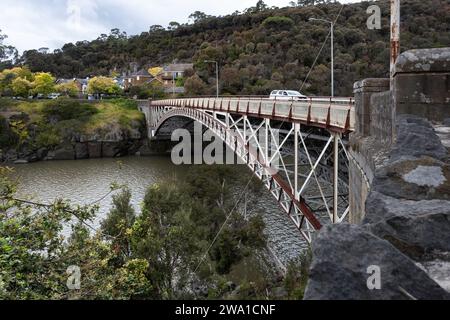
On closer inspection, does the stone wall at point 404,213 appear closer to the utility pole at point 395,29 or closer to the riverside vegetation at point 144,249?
the utility pole at point 395,29

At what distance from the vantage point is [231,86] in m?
60.3

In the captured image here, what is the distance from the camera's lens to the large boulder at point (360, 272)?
6.05ft

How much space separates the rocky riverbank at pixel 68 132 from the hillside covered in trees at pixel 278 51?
1431 cm

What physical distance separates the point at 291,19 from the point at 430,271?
9362 cm

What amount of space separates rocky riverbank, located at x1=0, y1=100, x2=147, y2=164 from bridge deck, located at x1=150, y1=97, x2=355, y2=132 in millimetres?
32164

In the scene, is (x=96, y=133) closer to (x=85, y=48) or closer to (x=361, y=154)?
(x=361, y=154)

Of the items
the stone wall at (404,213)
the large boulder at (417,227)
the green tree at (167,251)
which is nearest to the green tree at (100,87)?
the green tree at (167,251)

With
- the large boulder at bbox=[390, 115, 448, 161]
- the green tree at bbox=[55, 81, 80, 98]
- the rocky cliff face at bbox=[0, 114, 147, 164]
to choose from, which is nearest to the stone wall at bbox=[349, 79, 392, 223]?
the large boulder at bbox=[390, 115, 448, 161]

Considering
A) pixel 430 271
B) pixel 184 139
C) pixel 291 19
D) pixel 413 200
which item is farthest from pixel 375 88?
pixel 291 19

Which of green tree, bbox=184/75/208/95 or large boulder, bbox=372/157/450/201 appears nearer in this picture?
large boulder, bbox=372/157/450/201

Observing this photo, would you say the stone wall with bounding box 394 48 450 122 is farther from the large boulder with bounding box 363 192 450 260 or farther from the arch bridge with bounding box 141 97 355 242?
the arch bridge with bounding box 141 97 355 242

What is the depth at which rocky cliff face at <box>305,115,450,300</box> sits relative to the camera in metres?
1.87

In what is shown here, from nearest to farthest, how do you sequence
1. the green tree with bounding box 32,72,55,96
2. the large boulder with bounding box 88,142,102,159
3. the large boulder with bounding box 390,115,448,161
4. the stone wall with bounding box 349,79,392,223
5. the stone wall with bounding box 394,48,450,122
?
1. the large boulder with bounding box 390,115,448,161
2. the stone wall with bounding box 394,48,450,122
3. the stone wall with bounding box 349,79,392,223
4. the large boulder with bounding box 88,142,102,159
5. the green tree with bounding box 32,72,55,96

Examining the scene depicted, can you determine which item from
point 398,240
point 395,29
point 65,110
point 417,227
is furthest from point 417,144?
point 65,110
